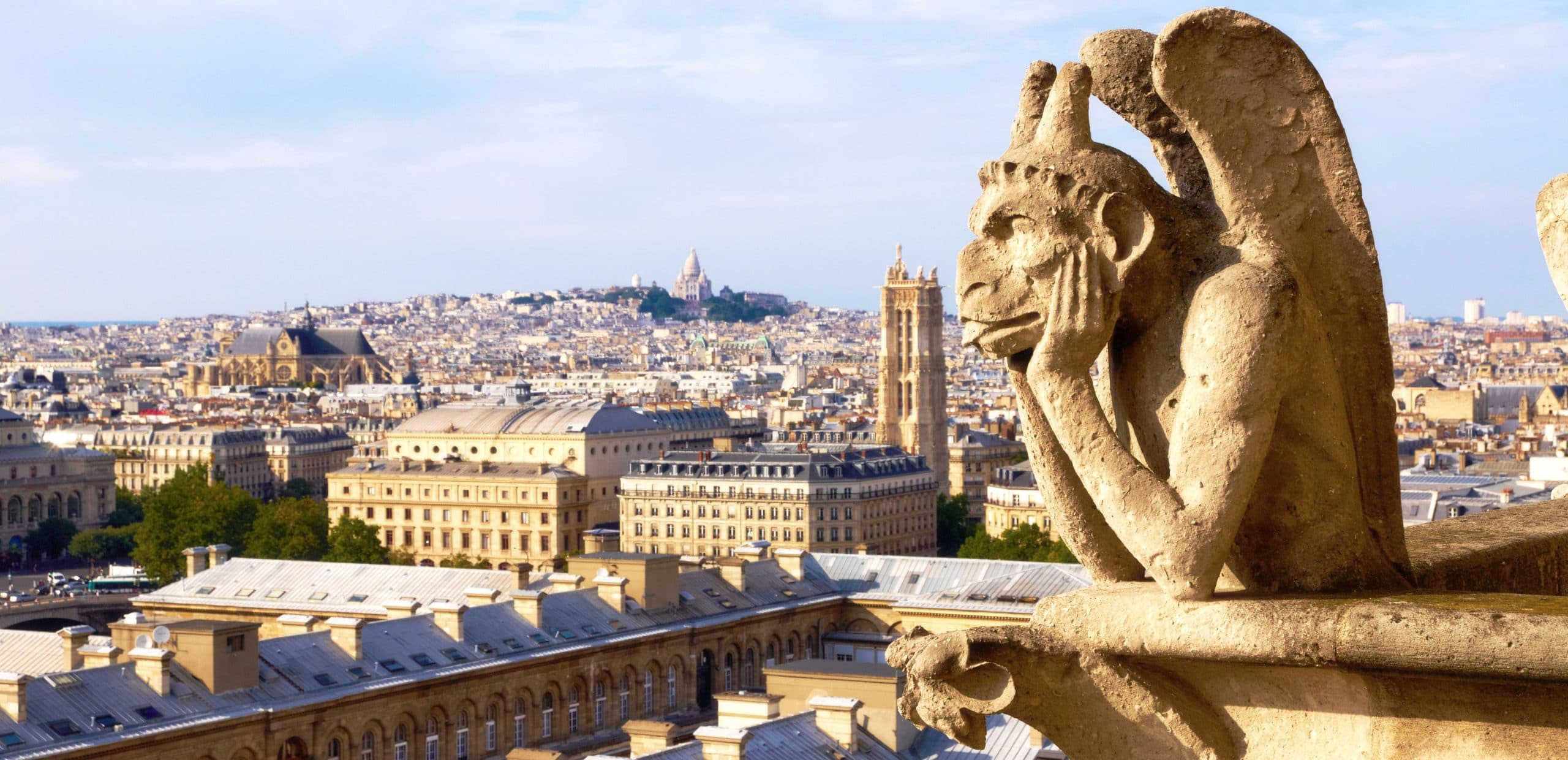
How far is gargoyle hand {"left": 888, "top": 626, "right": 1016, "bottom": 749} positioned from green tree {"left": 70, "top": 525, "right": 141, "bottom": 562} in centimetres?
9836

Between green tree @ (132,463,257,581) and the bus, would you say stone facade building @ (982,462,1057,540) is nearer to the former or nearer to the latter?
green tree @ (132,463,257,581)

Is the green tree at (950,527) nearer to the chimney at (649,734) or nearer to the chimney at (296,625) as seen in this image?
the chimney at (296,625)

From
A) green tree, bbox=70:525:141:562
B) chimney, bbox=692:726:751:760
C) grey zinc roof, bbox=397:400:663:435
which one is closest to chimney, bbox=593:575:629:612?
chimney, bbox=692:726:751:760

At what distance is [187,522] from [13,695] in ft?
192

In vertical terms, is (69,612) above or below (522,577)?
below

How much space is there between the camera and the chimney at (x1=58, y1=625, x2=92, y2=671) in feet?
119

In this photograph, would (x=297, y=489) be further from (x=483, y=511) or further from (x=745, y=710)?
(x=745, y=710)

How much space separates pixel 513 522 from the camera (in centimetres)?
10131

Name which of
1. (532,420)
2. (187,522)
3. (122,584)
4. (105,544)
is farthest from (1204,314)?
(532,420)

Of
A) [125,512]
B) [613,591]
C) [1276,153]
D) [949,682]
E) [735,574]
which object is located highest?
[1276,153]

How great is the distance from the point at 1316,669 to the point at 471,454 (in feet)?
353

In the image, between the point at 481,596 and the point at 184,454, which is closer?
the point at 481,596

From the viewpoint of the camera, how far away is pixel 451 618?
42.6 meters

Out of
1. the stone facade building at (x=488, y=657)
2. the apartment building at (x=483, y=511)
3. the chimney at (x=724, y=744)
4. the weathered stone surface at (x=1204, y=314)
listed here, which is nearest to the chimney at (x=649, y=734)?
the stone facade building at (x=488, y=657)
